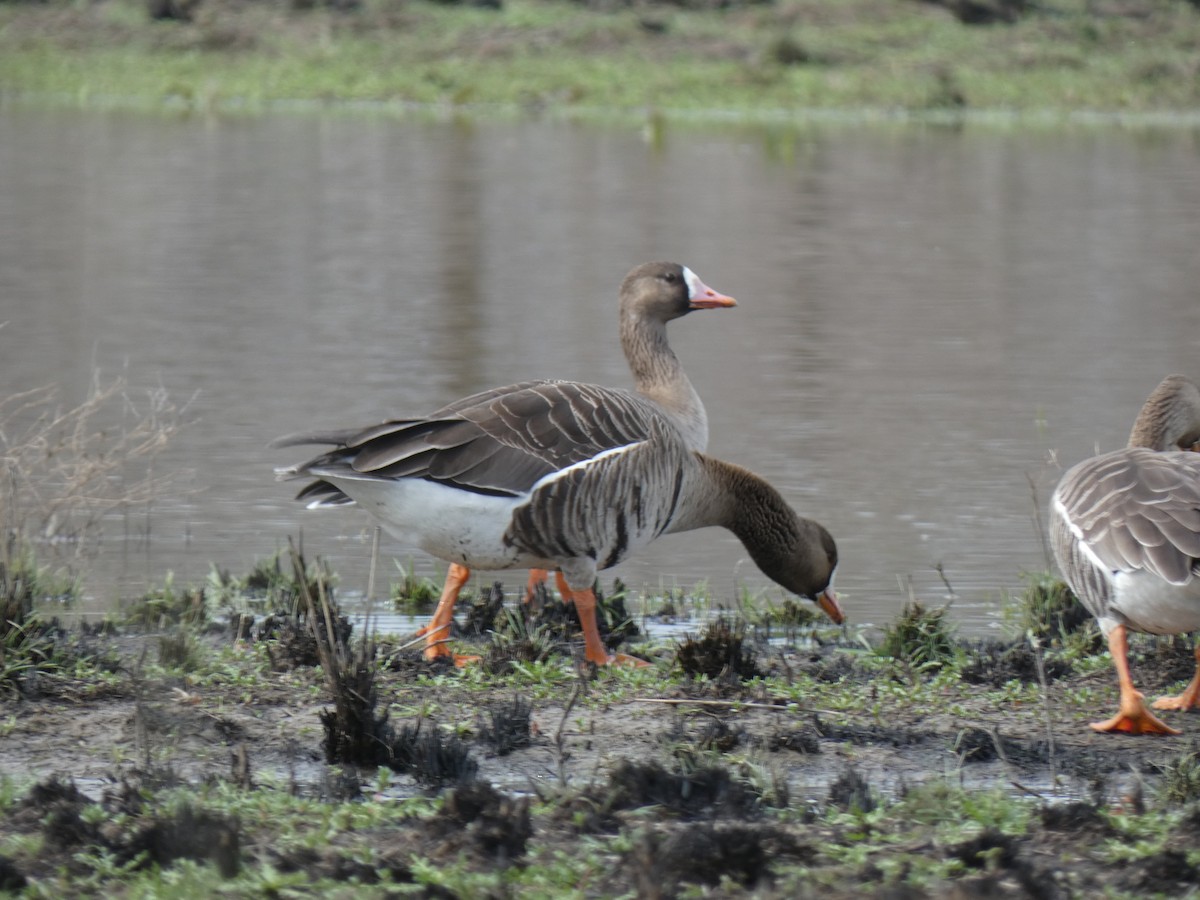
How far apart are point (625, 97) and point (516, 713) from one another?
30.7 meters

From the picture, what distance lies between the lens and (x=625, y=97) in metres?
35.3

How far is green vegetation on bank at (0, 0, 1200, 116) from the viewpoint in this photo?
35188 millimetres

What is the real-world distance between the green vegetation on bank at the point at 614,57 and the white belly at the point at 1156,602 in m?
29.7

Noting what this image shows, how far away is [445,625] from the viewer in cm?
653

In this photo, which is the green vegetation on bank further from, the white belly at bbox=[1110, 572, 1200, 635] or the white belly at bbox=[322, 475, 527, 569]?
the white belly at bbox=[1110, 572, 1200, 635]

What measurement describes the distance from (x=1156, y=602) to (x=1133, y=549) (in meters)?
0.16

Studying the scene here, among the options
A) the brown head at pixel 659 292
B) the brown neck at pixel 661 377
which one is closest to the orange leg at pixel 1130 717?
the brown neck at pixel 661 377

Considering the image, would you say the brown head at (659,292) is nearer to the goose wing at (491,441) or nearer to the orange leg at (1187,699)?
the goose wing at (491,441)

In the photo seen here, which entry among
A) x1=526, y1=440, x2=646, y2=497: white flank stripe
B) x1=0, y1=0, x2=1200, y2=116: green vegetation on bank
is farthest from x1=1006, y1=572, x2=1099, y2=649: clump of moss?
x1=0, y1=0, x2=1200, y2=116: green vegetation on bank

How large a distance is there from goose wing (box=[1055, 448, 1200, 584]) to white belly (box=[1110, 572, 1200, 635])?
1.3 inches

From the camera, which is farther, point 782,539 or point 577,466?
point 782,539

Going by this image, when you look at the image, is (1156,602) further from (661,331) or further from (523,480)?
(661,331)

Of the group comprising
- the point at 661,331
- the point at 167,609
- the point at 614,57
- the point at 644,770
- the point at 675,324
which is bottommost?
the point at 675,324

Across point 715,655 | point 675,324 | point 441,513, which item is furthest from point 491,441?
point 675,324
